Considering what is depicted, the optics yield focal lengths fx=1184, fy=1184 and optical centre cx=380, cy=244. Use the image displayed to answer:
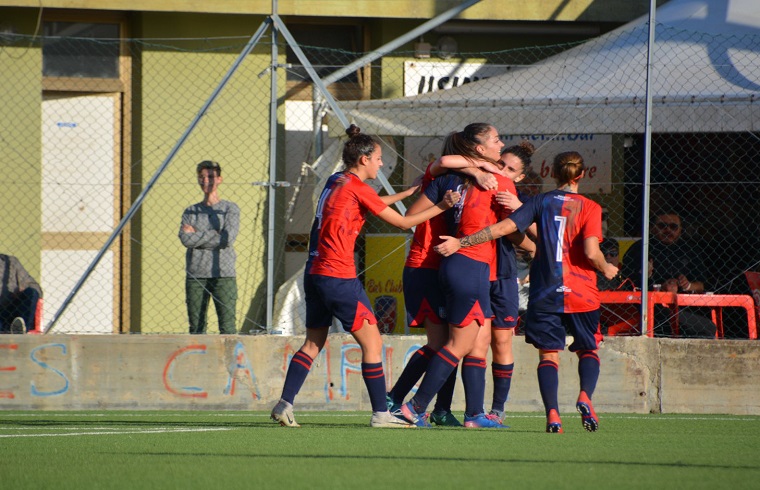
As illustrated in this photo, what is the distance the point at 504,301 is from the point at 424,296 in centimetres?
62

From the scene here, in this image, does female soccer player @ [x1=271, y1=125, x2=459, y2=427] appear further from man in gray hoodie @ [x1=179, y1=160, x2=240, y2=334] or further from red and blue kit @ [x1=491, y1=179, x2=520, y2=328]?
man in gray hoodie @ [x1=179, y1=160, x2=240, y2=334]

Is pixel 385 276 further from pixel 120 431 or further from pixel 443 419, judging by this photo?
pixel 120 431

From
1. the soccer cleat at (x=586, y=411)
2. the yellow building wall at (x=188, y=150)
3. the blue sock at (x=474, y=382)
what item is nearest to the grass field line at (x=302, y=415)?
the blue sock at (x=474, y=382)

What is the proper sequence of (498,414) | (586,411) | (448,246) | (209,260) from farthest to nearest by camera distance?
(209,260), (498,414), (448,246), (586,411)

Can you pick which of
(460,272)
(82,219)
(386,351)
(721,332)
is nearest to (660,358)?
(721,332)

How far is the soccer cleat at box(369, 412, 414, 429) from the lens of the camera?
741 cm

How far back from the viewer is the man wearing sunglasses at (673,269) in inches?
413

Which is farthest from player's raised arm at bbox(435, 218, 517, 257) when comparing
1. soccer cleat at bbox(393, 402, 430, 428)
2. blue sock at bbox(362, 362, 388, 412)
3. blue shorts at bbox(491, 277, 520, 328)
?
soccer cleat at bbox(393, 402, 430, 428)

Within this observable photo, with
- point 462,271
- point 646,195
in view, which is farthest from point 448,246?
point 646,195

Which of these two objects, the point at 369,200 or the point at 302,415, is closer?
the point at 369,200

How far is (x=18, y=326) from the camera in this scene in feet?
33.7

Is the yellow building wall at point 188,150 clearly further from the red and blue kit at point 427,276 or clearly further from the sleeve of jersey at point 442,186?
the sleeve of jersey at point 442,186

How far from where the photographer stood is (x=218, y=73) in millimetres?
13273

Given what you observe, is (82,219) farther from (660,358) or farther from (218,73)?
(660,358)
